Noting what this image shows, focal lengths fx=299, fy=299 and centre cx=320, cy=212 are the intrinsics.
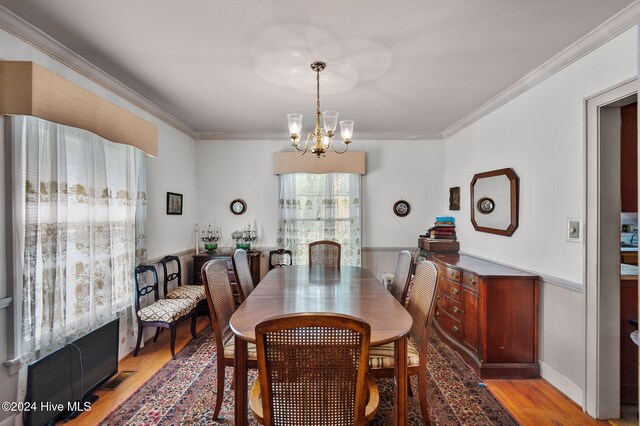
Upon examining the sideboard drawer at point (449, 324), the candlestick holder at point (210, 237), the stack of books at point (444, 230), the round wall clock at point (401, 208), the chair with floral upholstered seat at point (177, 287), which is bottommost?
the sideboard drawer at point (449, 324)

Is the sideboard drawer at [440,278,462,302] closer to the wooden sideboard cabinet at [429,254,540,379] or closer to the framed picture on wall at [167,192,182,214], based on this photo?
the wooden sideboard cabinet at [429,254,540,379]

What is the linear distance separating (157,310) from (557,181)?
3.68 metres

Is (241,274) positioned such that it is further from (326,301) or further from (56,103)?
(56,103)

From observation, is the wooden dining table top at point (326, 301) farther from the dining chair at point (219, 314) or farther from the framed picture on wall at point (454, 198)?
the framed picture on wall at point (454, 198)

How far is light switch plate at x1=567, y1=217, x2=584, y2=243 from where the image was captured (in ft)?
7.14

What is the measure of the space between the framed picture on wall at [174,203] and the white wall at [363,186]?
0.58 metres

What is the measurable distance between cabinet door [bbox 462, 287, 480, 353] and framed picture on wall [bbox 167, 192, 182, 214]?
3.46 meters

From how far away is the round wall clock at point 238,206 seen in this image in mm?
4531

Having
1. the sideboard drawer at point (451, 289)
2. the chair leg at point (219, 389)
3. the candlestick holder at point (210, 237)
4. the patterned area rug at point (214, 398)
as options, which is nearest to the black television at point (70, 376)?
the patterned area rug at point (214, 398)

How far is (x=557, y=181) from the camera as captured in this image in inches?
94.2

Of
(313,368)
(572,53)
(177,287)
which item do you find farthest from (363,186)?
(313,368)

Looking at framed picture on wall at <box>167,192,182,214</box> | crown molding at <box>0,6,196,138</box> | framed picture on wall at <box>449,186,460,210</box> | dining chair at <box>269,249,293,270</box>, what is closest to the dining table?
dining chair at <box>269,249,293,270</box>

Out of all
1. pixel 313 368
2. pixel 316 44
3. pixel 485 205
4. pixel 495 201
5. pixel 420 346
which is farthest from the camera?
pixel 485 205

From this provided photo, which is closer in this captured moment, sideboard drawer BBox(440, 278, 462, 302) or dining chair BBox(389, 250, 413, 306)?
dining chair BBox(389, 250, 413, 306)
